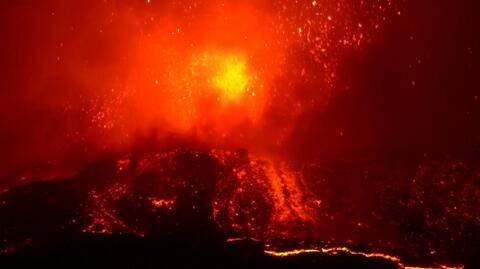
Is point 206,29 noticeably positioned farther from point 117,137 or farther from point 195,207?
point 195,207

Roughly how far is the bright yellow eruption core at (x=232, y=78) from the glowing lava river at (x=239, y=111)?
0.8 inches

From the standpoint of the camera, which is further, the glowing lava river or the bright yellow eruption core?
the bright yellow eruption core

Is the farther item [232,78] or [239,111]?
[232,78]

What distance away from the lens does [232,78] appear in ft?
26.3

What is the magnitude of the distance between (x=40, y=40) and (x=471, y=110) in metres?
6.57

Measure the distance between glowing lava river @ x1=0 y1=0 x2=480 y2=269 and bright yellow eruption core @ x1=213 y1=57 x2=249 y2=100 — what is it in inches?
0.8

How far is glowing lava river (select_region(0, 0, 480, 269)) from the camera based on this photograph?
19.7 ft

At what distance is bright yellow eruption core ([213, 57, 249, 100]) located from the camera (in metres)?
7.95

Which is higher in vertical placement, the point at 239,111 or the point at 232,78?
the point at 232,78

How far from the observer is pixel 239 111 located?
7.85m

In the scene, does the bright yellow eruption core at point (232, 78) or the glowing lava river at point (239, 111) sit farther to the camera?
the bright yellow eruption core at point (232, 78)

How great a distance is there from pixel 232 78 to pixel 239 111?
1.70 feet

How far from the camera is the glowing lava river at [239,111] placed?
19.7 ft

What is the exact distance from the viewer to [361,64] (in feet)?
26.4
